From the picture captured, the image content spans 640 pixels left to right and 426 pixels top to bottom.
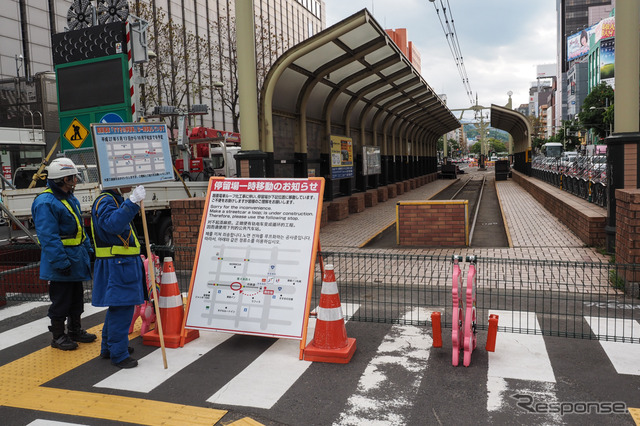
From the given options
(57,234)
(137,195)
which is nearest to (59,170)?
(57,234)

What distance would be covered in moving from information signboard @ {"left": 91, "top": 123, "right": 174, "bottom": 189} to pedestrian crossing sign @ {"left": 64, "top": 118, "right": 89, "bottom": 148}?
526cm

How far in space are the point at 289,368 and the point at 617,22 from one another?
7677 mm

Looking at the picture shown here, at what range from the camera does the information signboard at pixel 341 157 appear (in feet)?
57.5

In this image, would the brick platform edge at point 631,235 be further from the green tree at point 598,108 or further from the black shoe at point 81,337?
the green tree at point 598,108

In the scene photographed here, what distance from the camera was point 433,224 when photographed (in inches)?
456

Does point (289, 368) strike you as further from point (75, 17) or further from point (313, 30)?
point (313, 30)

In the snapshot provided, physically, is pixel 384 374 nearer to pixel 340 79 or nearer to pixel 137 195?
pixel 137 195

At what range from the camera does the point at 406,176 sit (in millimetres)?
32750

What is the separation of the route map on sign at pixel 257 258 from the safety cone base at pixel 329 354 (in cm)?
18

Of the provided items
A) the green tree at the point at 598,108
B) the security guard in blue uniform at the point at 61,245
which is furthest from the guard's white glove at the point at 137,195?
the green tree at the point at 598,108

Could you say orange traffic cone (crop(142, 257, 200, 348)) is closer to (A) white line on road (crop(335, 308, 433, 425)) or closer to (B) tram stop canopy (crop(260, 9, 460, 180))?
(A) white line on road (crop(335, 308, 433, 425))

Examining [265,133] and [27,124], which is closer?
[265,133]

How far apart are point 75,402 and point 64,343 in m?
1.53

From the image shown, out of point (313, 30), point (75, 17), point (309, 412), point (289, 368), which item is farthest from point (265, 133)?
point (313, 30)
